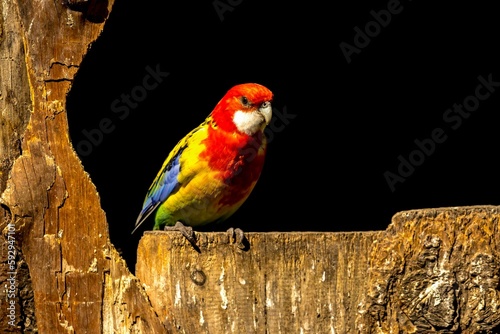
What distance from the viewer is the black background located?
22.8ft

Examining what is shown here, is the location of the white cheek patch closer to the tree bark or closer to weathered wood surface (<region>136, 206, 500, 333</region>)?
the tree bark

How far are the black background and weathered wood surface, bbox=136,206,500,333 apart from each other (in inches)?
112

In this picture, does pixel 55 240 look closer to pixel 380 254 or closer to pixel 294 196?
pixel 380 254

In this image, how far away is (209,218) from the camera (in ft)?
17.6

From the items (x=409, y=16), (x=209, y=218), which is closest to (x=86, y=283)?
(x=209, y=218)

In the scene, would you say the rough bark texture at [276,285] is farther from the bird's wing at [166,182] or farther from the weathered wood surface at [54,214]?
the bird's wing at [166,182]

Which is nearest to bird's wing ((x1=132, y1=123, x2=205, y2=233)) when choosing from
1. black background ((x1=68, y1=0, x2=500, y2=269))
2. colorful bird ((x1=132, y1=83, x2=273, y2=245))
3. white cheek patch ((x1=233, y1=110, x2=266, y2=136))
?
colorful bird ((x1=132, y1=83, x2=273, y2=245))

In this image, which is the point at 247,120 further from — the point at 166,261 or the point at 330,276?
the point at 330,276

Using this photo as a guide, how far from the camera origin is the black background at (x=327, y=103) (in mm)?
6938

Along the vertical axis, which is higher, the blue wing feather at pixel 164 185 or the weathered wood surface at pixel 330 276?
the blue wing feather at pixel 164 185

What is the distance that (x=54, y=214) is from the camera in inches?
171

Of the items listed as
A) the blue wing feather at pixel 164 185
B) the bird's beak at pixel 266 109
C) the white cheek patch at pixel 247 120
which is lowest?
the blue wing feather at pixel 164 185

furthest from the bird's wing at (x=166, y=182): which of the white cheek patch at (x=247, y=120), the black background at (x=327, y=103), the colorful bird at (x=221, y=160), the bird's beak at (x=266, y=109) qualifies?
the black background at (x=327, y=103)

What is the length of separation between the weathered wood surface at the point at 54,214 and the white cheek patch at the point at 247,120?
3.70ft
